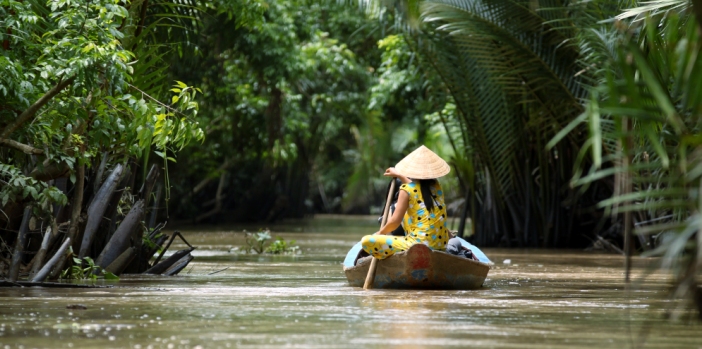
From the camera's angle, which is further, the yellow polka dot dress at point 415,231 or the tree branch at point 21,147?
the yellow polka dot dress at point 415,231

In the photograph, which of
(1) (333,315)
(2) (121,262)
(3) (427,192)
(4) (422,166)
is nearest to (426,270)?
(3) (427,192)

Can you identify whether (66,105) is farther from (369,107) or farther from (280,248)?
(369,107)

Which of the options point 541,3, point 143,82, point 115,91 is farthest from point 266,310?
point 541,3

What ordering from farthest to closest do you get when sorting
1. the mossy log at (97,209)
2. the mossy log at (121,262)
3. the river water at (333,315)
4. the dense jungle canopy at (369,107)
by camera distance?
the mossy log at (121,262)
the mossy log at (97,209)
the river water at (333,315)
the dense jungle canopy at (369,107)

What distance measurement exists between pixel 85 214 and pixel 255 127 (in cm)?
1663

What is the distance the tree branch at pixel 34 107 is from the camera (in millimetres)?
7538

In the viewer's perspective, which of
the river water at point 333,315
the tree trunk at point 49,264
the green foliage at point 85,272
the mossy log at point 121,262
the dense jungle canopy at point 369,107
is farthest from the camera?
the mossy log at point 121,262

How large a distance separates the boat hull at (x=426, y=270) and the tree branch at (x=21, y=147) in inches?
106

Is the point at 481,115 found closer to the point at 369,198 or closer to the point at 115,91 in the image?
the point at 115,91

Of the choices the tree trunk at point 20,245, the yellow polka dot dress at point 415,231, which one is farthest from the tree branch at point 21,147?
the yellow polka dot dress at point 415,231

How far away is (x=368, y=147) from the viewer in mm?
38844

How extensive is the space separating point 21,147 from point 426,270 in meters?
3.21

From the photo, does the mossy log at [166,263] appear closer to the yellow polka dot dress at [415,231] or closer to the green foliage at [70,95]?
the green foliage at [70,95]

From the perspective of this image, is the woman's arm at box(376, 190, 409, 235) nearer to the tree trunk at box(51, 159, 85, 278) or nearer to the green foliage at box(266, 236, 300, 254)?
the tree trunk at box(51, 159, 85, 278)
